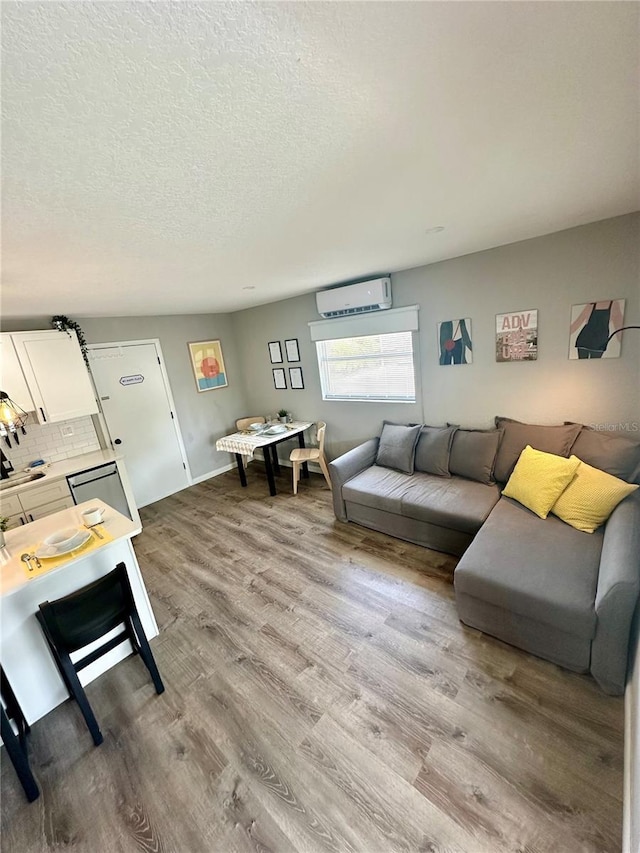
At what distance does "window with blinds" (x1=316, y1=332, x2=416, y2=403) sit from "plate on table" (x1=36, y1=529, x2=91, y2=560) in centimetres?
296

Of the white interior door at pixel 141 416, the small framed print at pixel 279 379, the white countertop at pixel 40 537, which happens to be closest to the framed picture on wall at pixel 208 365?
the white interior door at pixel 141 416

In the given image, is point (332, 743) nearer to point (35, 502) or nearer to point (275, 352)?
point (35, 502)

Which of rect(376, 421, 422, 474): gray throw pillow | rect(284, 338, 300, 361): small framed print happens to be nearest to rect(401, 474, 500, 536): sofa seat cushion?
rect(376, 421, 422, 474): gray throw pillow

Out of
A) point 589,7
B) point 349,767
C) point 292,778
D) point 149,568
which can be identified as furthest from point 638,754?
point 149,568

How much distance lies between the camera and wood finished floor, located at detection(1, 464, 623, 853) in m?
1.25

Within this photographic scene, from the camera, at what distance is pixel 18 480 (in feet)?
10.0

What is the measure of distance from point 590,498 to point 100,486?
166 inches

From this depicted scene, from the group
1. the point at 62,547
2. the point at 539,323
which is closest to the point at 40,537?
the point at 62,547

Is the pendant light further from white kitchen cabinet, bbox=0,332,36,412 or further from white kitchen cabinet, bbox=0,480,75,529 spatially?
white kitchen cabinet, bbox=0,480,75,529

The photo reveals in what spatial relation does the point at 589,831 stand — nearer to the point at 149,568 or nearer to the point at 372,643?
the point at 372,643

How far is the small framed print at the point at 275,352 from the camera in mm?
4617

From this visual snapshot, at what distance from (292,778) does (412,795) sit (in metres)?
0.50

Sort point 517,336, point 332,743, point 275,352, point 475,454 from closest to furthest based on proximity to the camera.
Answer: point 332,743 → point 517,336 → point 475,454 → point 275,352

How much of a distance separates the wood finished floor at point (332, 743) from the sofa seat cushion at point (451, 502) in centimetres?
45
